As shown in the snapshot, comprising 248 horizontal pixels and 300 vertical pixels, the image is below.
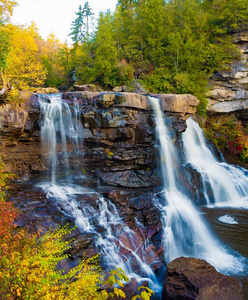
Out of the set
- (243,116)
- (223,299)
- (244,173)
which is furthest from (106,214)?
(243,116)

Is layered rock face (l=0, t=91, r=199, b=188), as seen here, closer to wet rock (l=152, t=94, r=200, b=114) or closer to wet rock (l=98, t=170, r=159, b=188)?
wet rock (l=98, t=170, r=159, b=188)

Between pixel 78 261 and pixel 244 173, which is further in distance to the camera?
pixel 244 173

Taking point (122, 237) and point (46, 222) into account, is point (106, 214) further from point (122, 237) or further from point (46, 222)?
point (46, 222)

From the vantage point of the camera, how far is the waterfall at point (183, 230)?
8.55 m

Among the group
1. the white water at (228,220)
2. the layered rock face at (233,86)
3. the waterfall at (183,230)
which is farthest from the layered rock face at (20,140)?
the layered rock face at (233,86)

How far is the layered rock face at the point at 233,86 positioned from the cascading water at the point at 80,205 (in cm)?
1406

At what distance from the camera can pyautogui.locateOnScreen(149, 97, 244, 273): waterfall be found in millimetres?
8548

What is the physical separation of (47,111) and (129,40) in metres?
16.7

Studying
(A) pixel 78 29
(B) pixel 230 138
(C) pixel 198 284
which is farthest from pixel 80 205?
(A) pixel 78 29

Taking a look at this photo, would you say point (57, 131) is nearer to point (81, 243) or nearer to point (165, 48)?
point (81, 243)

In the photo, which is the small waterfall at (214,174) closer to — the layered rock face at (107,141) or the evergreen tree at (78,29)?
the layered rock face at (107,141)

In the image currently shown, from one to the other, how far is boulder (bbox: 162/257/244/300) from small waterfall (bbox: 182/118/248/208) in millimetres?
6940

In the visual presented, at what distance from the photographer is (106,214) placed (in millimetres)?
9508

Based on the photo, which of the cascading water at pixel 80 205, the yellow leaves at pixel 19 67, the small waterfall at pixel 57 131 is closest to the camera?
the cascading water at pixel 80 205
